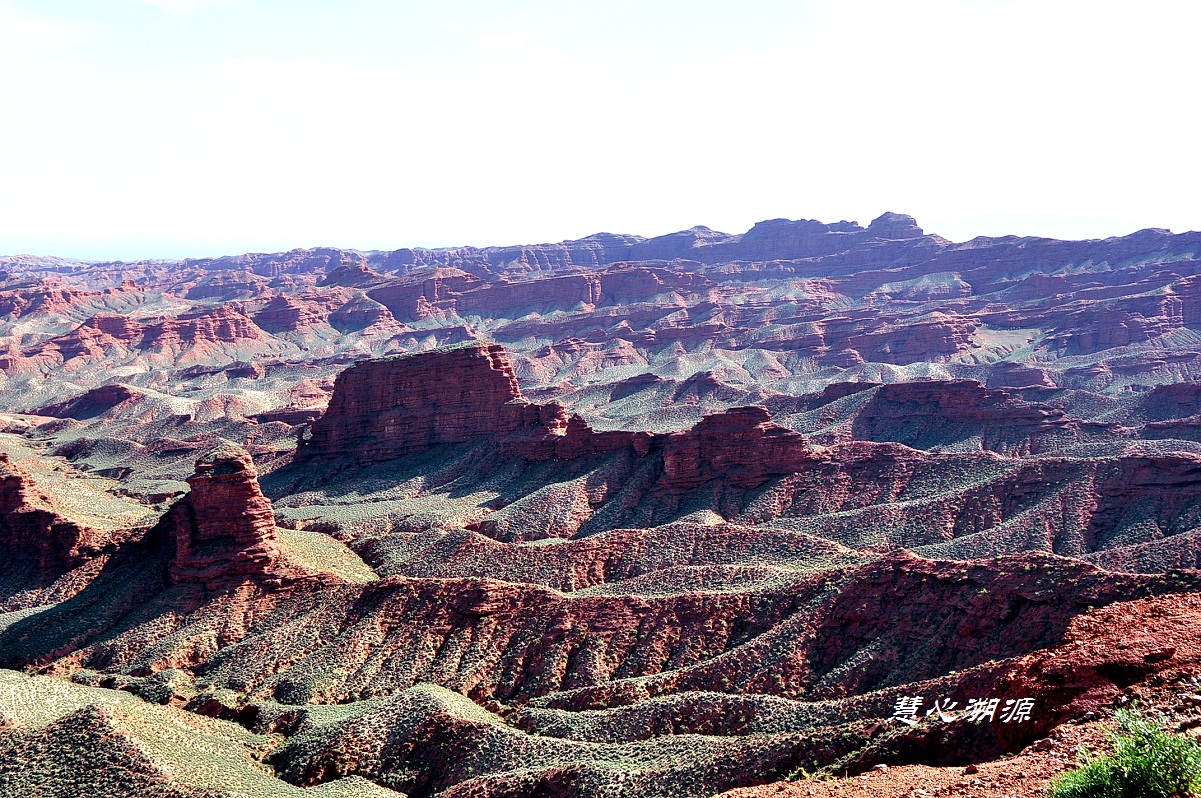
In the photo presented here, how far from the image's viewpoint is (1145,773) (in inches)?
621

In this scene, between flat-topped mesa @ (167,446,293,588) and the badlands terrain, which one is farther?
flat-topped mesa @ (167,446,293,588)

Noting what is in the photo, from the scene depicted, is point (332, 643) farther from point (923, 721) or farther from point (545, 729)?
point (923, 721)

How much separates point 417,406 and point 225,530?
51740mm

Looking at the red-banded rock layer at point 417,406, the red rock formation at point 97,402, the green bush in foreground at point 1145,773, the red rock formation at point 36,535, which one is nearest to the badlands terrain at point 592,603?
the red rock formation at point 36,535

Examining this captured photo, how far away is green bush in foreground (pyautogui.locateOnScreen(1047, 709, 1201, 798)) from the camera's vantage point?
51.4ft

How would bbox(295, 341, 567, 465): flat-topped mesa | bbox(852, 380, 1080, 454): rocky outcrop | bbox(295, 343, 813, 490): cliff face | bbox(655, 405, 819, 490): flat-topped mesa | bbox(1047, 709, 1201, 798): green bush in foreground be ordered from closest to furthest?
1. bbox(1047, 709, 1201, 798): green bush in foreground
2. bbox(655, 405, 819, 490): flat-topped mesa
3. bbox(295, 343, 813, 490): cliff face
4. bbox(852, 380, 1080, 454): rocky outcrop
5. bbox(295, 341, 567, 465): flat-topped mesa

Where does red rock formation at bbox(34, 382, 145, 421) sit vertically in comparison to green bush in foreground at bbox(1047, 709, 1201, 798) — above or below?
below

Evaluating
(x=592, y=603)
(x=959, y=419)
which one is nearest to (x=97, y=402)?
(x=959, y=419)

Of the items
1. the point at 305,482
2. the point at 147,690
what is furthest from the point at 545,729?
the point at 305,482

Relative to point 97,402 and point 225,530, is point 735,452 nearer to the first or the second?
point 225,530

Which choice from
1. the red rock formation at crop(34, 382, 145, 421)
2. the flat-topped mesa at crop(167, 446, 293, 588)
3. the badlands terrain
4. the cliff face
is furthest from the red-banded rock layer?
the red rock formation at crop(34, 382, 145, 421)

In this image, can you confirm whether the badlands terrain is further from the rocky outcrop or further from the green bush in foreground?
the green bush in foreground

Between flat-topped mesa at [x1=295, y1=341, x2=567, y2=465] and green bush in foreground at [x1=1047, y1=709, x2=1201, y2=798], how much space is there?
90705mm

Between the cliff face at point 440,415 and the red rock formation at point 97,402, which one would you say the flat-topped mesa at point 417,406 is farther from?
the red rock formation at point 97,402
